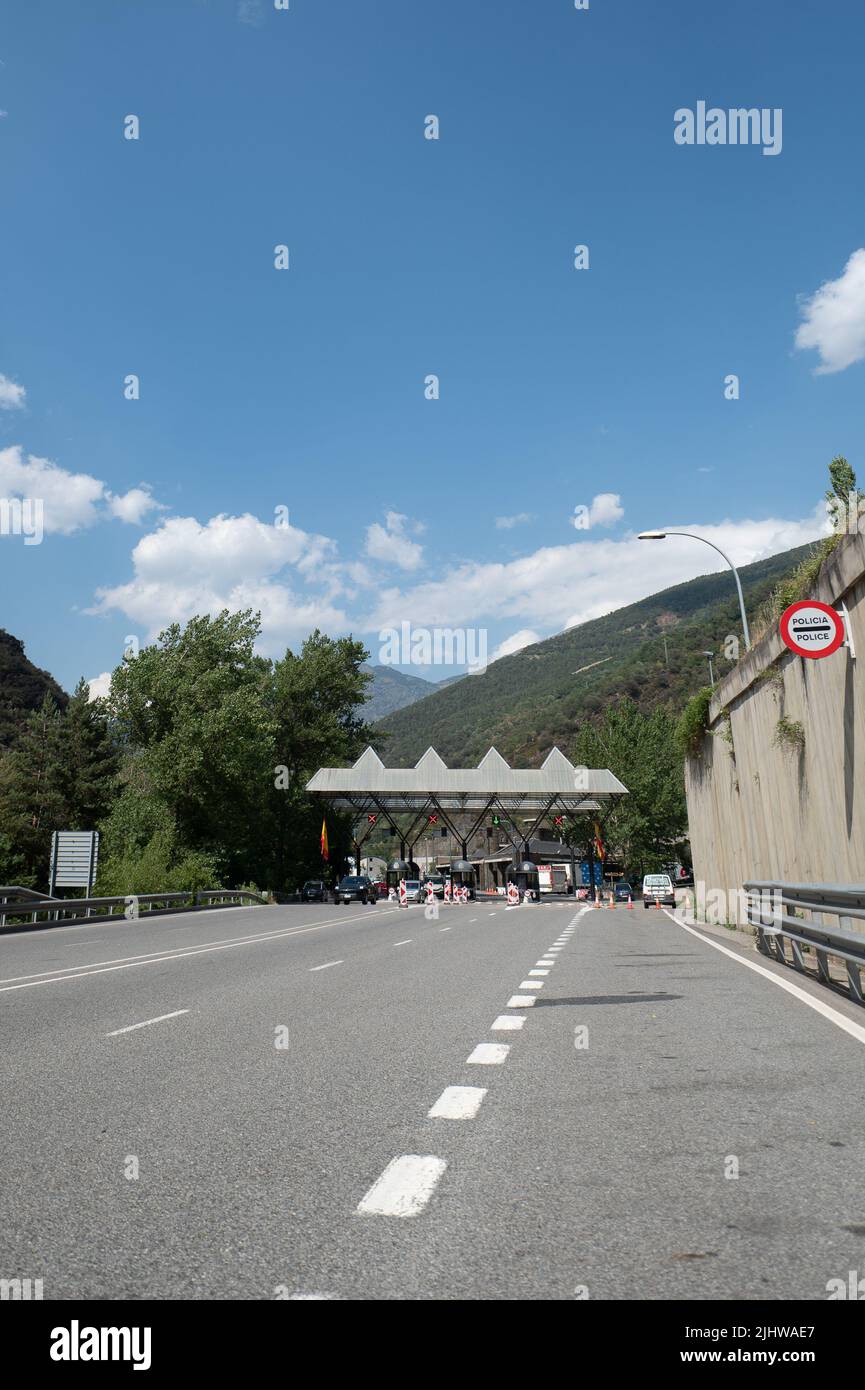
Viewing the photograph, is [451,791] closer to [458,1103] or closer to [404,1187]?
[458,1103]

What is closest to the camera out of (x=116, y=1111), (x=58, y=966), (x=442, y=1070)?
(x=116, y=1111)

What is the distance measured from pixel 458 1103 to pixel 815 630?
34.6 ft

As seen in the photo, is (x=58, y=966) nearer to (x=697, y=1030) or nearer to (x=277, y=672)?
(x=697, y=1030)

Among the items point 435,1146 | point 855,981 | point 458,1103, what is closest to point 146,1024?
point 458,1103

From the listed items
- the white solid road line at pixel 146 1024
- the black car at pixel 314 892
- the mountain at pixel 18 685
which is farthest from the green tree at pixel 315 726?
the white solid road line at pixel 146 1024

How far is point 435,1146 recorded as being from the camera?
17.3 feet

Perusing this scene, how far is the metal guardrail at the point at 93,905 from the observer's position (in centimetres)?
3059

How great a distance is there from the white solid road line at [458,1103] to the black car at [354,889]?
180ft

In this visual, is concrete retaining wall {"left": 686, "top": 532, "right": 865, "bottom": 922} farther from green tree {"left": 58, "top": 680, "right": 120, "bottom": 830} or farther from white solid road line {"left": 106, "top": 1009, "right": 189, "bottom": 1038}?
green tree {"left": 58, "top": 680, "right": 120, "bottom": 830}

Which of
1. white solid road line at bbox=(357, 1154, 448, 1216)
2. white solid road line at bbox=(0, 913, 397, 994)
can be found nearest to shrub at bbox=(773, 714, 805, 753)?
white solid road line at bbox=(0, 913, 397, 994)
